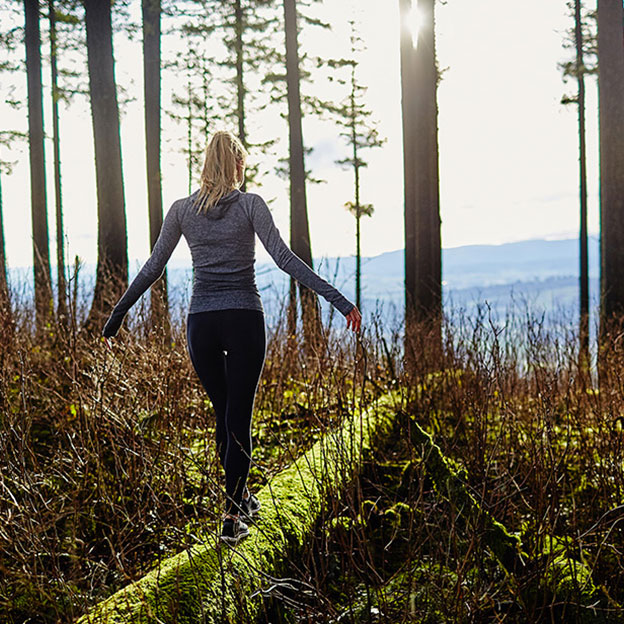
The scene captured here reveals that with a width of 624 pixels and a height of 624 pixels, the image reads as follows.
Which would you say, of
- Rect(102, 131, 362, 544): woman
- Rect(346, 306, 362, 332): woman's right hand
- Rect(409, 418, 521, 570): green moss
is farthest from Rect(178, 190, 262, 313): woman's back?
Rect(409, 418, 521, 570): green moss

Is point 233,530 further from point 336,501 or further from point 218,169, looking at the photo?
point 218,169

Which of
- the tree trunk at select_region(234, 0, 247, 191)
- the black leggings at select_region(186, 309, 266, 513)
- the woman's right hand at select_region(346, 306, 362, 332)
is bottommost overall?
the black leggings at select_region(186, 309, 266, 513)

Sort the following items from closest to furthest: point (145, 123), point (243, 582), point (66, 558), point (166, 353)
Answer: point (243, 582) → point (66, 558) → point (166, 353) → point (145, 123)

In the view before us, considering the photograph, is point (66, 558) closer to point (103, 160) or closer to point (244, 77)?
point (103, 160)

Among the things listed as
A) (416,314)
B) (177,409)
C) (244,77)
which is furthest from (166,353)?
(244,77)

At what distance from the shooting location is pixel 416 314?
926 cm

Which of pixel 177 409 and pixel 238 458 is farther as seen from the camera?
pixel 177 409

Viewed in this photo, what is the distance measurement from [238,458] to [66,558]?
4.12 feet

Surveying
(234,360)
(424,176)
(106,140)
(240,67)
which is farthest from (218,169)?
(240,67)

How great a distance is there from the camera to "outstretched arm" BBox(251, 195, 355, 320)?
3.26m

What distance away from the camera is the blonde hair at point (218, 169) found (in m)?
3.30

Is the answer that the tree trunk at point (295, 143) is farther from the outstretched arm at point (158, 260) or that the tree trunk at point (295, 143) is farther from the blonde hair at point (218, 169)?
the blonde hair at point (218, 169)

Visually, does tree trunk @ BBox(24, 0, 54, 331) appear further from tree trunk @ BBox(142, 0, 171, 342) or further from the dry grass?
the dry grass

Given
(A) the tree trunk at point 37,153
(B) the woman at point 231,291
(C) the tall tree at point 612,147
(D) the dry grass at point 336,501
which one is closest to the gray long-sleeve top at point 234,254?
(B) the woman at point 231,291
